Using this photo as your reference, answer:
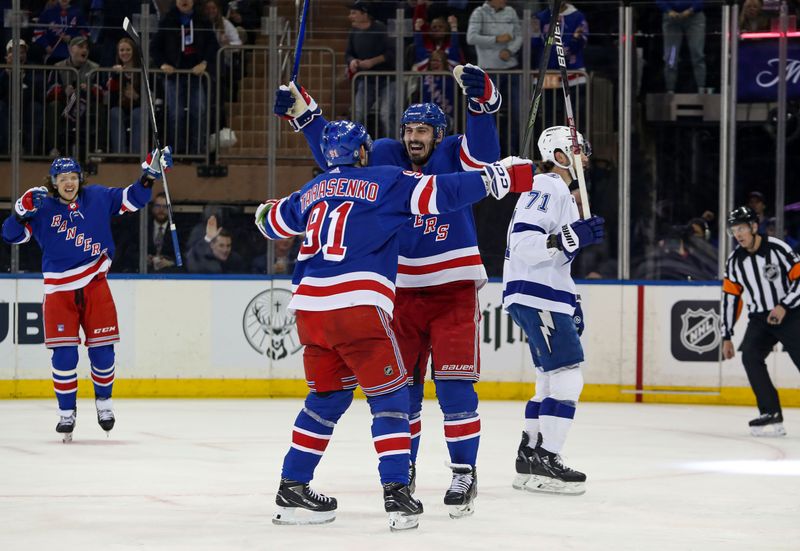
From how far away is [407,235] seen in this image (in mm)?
4773

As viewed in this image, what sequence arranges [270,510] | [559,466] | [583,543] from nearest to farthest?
[583,543] → [270,510] → [559,466]

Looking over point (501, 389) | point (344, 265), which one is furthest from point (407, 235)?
point (501, 389)

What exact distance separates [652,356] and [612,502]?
4460 millimetres

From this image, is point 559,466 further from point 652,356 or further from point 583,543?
point 652,356

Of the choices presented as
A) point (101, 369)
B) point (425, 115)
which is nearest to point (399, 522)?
point (425, 115)

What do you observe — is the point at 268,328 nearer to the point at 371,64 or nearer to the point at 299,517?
the point at 371,64

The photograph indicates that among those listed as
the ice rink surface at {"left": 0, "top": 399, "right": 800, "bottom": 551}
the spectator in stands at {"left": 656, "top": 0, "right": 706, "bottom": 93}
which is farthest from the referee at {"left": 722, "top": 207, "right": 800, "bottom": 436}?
the spectator in stands at {"left": 656, "top": 0, "right": 706, "bottom": 93}

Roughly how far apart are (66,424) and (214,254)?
2956 mm

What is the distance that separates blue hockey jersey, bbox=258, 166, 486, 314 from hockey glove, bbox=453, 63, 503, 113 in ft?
1.63

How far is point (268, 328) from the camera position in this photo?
941cm

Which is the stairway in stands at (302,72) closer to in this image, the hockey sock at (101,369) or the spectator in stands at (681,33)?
the spectator in stands at (681,33)

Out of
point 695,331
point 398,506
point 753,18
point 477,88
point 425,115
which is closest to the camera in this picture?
point 398,506

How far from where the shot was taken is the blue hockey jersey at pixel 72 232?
276 inches

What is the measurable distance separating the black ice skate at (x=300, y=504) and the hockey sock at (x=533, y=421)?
1231 millimetres
